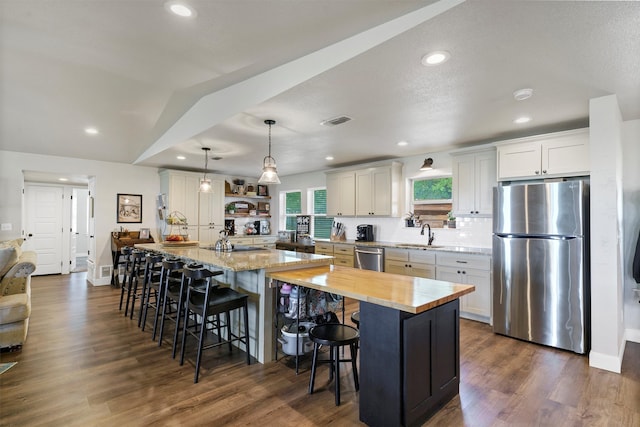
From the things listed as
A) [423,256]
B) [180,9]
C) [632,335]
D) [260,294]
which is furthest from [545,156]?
[180,9]

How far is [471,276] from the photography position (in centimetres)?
395

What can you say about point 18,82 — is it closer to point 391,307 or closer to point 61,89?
point 61,89

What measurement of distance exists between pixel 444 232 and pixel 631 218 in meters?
2.06

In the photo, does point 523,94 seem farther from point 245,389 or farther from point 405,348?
point 245,389

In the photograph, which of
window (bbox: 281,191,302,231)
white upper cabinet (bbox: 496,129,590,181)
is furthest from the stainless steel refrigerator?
window (bbox: 281,191,302,231)

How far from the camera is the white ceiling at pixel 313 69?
72.3 inches

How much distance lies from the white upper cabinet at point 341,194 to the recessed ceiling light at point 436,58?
3593 millimetres

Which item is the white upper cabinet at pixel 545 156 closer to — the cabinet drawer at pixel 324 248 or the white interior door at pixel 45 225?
the cabinet drawer at pixel 324 248

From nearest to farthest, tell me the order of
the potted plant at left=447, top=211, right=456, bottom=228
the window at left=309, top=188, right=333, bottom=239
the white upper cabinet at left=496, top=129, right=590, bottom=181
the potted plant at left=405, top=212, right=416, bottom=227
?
the white upper cabinet at left=496, top=129, right=590, bottom=181 < the potted plant at left=447, top=211, right=456, bottom=228 < the potted plant at left=405, top=212, right=416, bottom=227 < the window at left=309, top=188, right=333, bottom=239

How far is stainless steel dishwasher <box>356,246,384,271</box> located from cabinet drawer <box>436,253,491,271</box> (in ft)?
3.00

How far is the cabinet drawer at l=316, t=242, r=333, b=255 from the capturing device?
5672 mm

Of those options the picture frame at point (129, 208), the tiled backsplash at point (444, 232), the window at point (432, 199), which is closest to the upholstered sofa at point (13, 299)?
the picture frame at point (129, 208)

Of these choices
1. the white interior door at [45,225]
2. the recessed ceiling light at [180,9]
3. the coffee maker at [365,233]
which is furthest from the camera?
the white interior door at [45,225]

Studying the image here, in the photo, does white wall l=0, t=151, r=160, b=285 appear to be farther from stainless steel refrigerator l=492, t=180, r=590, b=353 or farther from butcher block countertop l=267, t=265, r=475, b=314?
stainless steel refrigerator l=492, t=180, r=590, b=353
